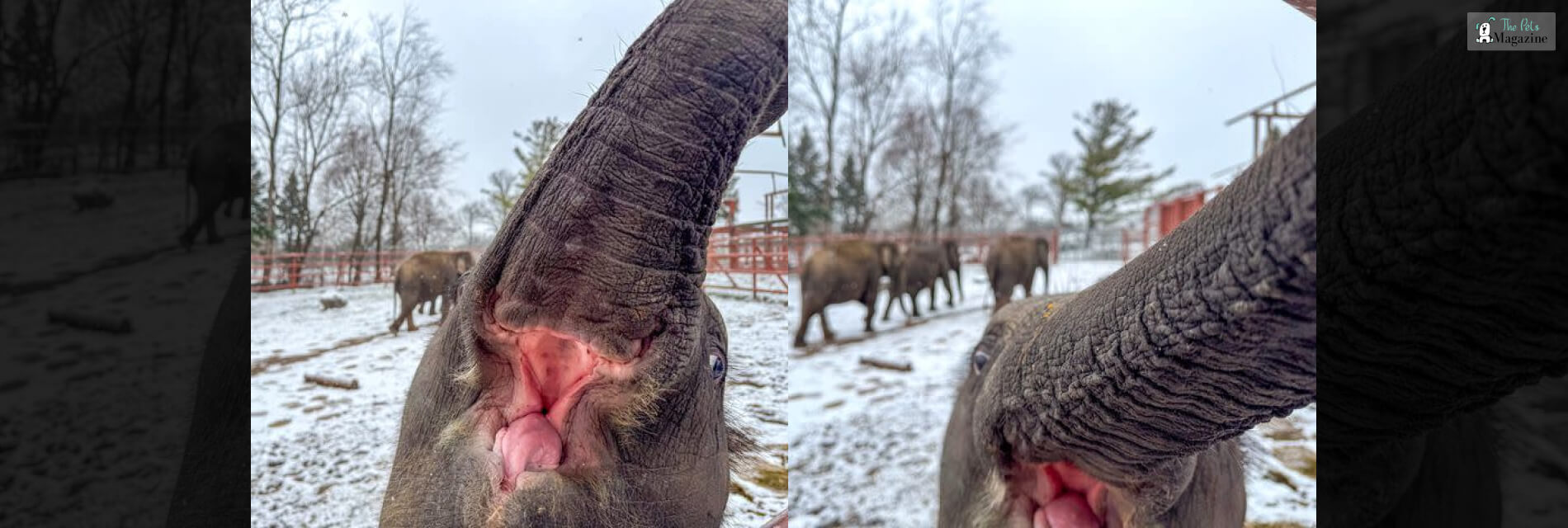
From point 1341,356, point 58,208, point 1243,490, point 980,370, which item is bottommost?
point 1243,490

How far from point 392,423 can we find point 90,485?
1.02 feet

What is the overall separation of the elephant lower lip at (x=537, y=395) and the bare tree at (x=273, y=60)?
0.45m

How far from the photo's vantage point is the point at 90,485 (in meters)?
0.69

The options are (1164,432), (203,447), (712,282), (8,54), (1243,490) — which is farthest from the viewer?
(712,282)

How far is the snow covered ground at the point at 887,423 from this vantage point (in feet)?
5.35

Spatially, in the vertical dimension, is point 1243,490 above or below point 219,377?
below

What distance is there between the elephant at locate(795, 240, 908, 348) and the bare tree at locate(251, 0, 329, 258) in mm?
1874

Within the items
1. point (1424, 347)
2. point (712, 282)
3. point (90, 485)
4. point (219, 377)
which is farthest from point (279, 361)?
point (1424, 347)

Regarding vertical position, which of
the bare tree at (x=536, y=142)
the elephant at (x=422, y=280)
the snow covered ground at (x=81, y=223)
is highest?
the bare tree at (x=536, y=142)

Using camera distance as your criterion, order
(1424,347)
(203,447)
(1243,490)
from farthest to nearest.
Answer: (1243,490), (203,447), (1424,347)

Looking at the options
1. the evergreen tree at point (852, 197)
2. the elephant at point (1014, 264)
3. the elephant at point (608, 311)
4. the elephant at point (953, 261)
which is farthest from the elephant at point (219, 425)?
the elephant at point (953, 261)

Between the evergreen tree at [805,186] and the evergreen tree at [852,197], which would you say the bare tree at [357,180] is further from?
the evergreen tree at [852,197]

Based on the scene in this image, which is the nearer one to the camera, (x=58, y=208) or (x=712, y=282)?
(x=58, y=208)

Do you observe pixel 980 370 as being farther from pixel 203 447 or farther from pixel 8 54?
pixel 8 54
